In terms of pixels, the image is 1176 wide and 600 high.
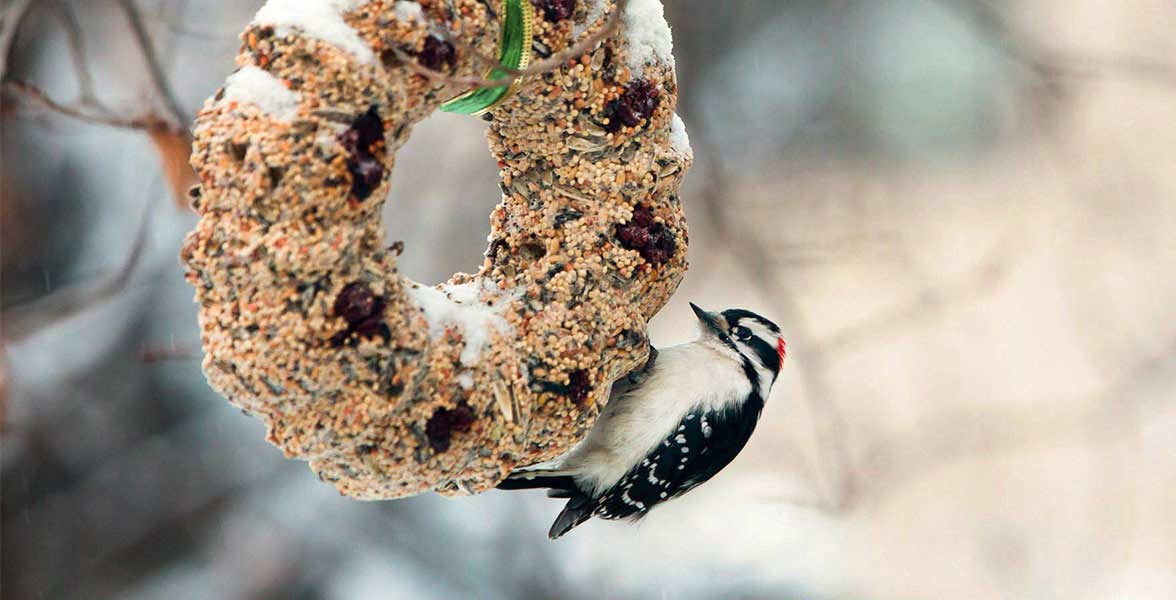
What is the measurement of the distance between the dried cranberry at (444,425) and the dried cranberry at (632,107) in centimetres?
47

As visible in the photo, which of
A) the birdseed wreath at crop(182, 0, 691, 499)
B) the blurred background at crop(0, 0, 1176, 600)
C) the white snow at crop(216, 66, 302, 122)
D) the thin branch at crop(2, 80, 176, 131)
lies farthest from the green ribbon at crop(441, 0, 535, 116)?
the blurred background at crop(0, 0, 1176, 600)

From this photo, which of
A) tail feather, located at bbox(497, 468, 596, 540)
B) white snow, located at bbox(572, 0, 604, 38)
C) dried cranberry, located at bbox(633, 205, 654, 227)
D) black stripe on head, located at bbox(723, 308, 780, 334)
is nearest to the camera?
white snow, located at bbox(572, 0, 604, 38)

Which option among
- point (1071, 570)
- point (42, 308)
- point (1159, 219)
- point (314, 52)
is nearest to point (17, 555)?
point (42, 308)

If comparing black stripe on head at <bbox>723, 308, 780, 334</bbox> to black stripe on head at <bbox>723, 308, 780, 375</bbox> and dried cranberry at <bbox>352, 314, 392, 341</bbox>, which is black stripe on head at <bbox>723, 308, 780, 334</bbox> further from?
dried cranberry at <bbox>352, 314, 392, 341</bbox>

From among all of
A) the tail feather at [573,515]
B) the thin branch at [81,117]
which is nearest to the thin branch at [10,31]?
Result: the thin branch at [81,117]

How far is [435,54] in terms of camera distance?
1299 millimetres

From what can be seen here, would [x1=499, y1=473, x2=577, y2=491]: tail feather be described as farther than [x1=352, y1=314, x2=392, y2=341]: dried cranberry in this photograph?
Yes

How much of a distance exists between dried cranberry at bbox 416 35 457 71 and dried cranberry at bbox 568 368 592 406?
1.51 feet

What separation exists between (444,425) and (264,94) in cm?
46

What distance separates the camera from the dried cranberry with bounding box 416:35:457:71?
1.29 m

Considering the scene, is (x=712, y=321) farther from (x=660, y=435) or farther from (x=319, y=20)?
(x=319, y=20)

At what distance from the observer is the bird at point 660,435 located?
72.9 inches

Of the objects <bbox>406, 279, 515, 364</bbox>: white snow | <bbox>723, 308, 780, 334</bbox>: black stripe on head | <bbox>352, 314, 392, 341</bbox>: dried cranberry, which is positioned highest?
<bbox>352, 314, 392, 341</bbox>: dried cranberry

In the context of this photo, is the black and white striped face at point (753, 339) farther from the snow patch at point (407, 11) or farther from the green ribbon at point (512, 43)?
the snow patch at point (407, 11)
